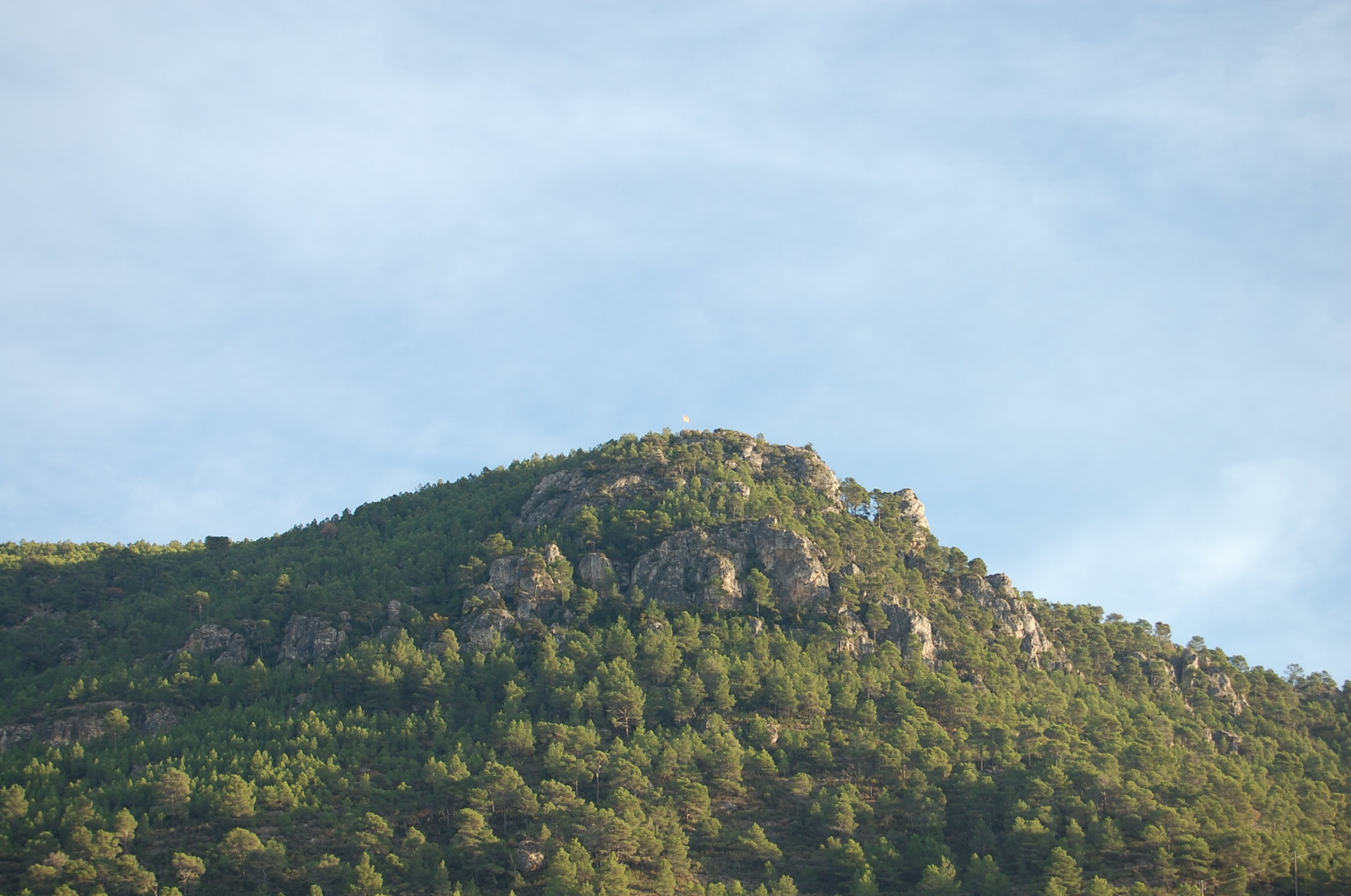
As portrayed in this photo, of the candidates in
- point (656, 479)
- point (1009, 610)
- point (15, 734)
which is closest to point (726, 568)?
point (656, 479)

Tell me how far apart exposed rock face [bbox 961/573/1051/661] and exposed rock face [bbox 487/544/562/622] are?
182 feet

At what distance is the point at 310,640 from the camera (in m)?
148

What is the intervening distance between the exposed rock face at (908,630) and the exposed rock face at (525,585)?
40.3m

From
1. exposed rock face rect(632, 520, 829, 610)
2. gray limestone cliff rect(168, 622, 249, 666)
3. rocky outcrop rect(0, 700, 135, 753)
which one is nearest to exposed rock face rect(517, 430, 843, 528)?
exposed rock face rect(632, 520, 829, 610)

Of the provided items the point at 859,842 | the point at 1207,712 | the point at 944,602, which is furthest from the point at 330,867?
the point at 1207,712

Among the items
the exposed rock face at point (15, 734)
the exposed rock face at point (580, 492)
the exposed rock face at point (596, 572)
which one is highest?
the exposed rock face at point (580, 492)

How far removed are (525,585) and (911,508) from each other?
64.0 metres

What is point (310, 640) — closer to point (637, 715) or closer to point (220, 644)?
point (220, 644)

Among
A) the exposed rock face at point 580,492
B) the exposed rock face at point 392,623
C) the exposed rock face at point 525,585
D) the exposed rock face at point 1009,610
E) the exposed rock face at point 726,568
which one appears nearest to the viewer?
the exposed rock face at point 392,623

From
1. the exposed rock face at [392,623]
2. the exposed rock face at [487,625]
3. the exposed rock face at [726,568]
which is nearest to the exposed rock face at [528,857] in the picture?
the exposed rock face at [487,625]

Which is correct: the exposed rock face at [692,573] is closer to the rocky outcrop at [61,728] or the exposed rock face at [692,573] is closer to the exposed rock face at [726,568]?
the exposed rock face at [726,568]

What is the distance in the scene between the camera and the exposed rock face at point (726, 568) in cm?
15425

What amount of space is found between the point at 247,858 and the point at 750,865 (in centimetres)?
4295

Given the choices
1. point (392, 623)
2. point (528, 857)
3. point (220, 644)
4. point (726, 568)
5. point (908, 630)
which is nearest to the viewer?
point (528, 857)
